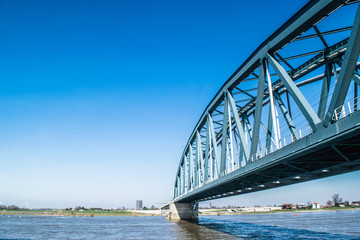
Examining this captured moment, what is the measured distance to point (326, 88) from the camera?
57.7 feet

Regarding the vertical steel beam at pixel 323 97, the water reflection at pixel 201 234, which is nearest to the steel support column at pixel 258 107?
the vertical steel beam at pixel 323 97

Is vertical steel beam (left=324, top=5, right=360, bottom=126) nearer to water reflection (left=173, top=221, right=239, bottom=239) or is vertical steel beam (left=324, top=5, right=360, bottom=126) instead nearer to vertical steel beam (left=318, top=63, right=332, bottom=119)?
vertical steel beam (left=318, top=63, right=332, bottom=119)

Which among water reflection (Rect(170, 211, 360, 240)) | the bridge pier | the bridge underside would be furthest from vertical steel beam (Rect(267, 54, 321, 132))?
the bridge pier

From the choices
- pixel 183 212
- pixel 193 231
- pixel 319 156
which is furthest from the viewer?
pixel 183 212

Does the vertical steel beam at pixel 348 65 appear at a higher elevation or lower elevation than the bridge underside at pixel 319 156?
higher

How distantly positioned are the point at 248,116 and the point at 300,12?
20.1m

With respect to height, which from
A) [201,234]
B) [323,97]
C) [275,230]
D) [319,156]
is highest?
[323,97]

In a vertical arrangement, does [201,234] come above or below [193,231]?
above

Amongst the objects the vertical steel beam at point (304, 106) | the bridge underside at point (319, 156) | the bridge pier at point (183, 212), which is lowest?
the bridge pier at point (183, 212)

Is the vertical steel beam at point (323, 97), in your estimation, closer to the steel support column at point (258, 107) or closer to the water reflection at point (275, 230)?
the steel support column at point (258, 107)

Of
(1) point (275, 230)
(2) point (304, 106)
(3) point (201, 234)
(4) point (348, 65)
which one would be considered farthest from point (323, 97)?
(1) point (275, 230)

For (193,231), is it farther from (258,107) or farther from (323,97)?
(323,97)

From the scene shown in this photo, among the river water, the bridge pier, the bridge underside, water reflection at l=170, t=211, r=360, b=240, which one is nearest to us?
the bridge underside

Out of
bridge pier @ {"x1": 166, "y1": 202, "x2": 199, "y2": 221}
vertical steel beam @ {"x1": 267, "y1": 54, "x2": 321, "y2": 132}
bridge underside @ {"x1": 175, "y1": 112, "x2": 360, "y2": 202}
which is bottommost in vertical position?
bridge pier @ {"x1": 166, "y1": 202, "x2": 199, "y2": 221}
